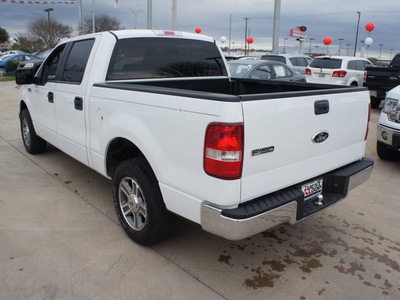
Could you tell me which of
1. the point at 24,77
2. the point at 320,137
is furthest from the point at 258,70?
the point at 320,137

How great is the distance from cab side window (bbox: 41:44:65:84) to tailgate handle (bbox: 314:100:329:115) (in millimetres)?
3306

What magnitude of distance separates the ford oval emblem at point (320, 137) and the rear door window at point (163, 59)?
1.88 meters

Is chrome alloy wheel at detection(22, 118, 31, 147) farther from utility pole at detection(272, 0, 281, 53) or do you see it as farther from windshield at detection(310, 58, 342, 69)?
utility pole at detection(272, 0, 281, 53)

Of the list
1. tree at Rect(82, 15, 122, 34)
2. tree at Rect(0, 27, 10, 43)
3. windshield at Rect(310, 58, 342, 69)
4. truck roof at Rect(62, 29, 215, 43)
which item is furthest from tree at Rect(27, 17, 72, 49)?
truck roof at Rect(62, 29, 215, 43)

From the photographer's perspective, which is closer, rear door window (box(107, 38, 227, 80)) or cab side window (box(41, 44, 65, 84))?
rear door window (box(107, 38, 227, 80))

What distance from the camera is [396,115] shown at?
528 centimetres

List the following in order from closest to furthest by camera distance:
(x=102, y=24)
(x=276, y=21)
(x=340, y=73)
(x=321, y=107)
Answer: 1. (x=321, y=107)
2. (x=340, y=73)
3. (x=276, y=21)
4. (x=102, y=24)

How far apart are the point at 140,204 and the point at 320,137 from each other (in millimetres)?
1592

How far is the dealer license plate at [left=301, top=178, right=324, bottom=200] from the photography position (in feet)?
9.46

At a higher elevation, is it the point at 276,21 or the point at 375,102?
the point at 276,21

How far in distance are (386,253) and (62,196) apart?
354 cm

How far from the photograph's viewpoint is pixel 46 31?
48.5 meters

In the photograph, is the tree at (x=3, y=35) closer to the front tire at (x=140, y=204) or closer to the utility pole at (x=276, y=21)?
the utility pole at (x=276, y=21)

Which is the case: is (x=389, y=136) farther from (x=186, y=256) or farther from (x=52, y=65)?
(x=52, y=65)
